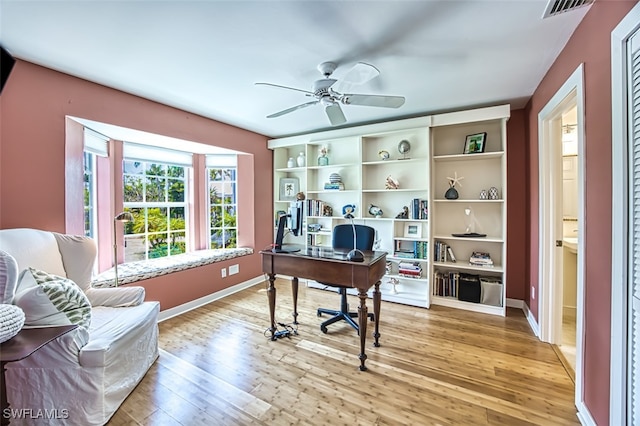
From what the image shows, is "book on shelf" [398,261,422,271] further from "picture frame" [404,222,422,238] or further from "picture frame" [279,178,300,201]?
"picture frame" [279,178,300,201]

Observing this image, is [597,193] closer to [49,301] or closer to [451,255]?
[451,255]

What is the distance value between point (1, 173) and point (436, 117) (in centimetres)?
408

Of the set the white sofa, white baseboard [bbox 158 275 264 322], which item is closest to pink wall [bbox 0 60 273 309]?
white baseboard [bbox 158 275 264 322]

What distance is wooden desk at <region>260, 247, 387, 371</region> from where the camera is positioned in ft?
6.80

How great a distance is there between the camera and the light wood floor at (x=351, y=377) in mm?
1625

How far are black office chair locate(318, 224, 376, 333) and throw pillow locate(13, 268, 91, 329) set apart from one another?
193cm

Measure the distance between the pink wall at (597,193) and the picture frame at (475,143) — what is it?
1.48 meters

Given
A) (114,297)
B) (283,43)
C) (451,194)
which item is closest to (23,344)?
(114,297)

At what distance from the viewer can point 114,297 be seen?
2154mm

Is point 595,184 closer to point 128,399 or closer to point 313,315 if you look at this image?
point 313,315

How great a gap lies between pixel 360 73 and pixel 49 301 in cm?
Result: 249

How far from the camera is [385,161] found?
3.59 m

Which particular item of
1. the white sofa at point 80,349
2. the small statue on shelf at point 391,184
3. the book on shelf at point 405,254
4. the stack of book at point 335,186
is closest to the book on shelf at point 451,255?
the book on shelf at point 405,254

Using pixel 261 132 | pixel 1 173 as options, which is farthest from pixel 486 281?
pixel 1 173
